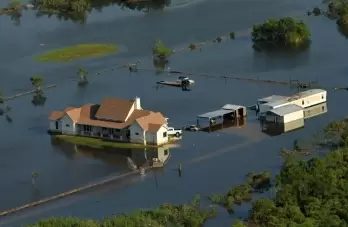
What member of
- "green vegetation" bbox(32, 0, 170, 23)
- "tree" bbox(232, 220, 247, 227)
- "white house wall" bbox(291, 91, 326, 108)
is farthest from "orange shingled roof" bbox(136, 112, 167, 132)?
"green vegetation" bbox(32, 0, 170, 23)

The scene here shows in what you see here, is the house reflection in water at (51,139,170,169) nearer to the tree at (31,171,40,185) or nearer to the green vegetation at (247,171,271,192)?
the tree at (31,171,40,185)

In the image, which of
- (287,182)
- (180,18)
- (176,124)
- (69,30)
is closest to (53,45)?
(69,30)

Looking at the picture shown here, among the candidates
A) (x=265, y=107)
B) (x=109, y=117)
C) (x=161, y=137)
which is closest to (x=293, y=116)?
(x=265, y=107)

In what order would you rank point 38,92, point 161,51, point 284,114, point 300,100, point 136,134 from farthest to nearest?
point 161,51, point 38,92, point 300,100, point 284,114, point 136,134

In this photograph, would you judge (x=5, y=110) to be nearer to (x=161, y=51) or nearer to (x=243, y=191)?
(x=161, y=51)

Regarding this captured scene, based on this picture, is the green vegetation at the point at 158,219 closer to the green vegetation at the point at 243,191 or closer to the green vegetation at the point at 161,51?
the green vegetation at the point at 243,191

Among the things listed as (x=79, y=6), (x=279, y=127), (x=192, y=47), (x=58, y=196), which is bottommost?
(x=58, y=196)
